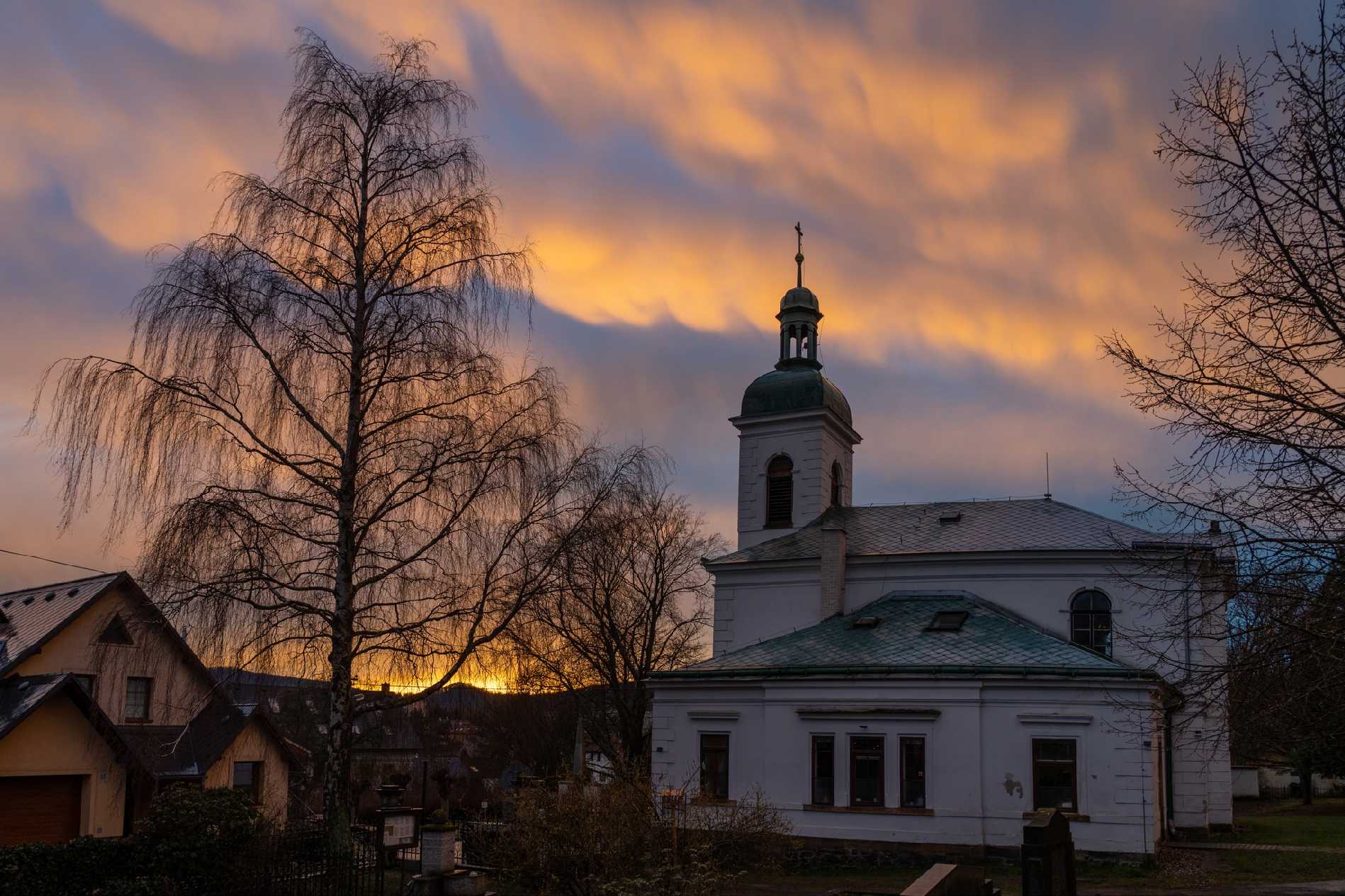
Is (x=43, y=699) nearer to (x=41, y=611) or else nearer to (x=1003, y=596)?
(x=41, y=611)

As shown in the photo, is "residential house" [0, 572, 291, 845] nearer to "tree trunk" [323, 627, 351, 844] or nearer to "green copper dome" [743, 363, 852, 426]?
"tree trunk" [323, 627, 351, 844]

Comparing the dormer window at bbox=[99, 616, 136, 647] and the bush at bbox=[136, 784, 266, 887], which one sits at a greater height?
the dormer window at bbox=[99, 616, 136, 647]

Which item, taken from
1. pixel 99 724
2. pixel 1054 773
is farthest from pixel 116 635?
pixel 1054 773

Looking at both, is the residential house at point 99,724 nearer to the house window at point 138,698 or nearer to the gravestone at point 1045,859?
the house window at point 138,698

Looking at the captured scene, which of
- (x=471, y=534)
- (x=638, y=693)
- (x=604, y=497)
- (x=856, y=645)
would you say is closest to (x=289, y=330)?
(x=471, y=534)

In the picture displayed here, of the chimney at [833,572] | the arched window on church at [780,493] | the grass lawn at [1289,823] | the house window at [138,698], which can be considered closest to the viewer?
the grass lawn at [1289,823]

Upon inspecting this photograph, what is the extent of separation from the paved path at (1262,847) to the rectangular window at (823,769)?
853 cm

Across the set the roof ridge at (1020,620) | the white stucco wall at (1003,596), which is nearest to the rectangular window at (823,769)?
the roof ridge at (1020,620)

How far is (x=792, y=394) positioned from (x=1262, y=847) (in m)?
18.7

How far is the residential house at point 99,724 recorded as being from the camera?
22.9m

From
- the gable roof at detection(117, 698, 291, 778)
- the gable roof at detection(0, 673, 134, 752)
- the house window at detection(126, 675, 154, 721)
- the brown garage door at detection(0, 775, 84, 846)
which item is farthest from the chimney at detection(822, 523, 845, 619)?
the brown garage door at detection(0, 775, 84, 846)

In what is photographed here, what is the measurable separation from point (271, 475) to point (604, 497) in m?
5.84

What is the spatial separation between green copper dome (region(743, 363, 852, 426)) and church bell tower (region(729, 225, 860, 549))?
0.08 ft

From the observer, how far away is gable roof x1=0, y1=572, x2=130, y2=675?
90.4 feet
